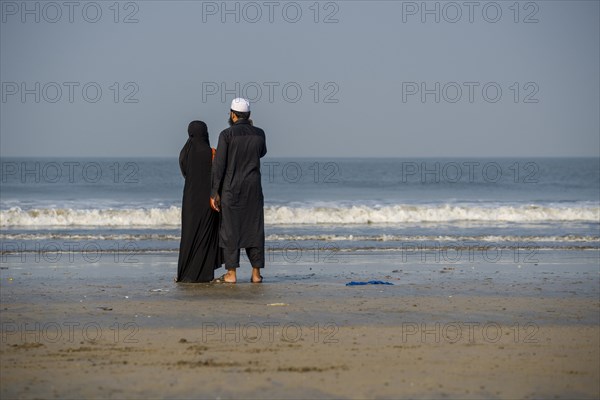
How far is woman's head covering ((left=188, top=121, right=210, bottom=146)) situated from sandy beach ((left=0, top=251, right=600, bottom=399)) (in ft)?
4.68

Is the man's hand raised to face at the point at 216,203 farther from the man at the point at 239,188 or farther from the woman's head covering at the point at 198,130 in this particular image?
the woman's head covering at the point at 198,130

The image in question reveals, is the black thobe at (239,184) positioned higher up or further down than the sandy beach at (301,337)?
higher up

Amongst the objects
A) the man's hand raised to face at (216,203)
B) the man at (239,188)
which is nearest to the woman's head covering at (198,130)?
the man at (239,188)

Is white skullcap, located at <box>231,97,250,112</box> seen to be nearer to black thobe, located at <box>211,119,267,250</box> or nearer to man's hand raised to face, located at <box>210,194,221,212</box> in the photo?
black thobe, located at <box>211,119,267,250</box>

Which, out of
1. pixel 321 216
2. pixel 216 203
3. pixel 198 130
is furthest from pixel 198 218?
pixel 321 216

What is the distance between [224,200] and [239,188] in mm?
181

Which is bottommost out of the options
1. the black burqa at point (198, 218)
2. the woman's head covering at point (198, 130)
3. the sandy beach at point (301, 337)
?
the sandy beach at point (301, 337)

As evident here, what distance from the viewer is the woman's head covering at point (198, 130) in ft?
30.3

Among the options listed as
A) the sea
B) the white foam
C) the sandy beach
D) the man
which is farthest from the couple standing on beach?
the white foam

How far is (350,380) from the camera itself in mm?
5023

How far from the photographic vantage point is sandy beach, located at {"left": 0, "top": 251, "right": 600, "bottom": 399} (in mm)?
4934

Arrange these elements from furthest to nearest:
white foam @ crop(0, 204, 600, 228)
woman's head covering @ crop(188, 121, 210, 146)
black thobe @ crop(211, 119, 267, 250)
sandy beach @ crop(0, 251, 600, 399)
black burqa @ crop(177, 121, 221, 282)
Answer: white foam @ crop(0, 204, 600, 228), woman's head covering @ crop(188, 121, 210, 146), black burqa @ crop(177, 121, 221, 282), black thobe @ crop(211, 119, 267, 250), sandy beach @ crop(0, 251, 600, 399)

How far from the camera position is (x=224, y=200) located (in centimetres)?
902

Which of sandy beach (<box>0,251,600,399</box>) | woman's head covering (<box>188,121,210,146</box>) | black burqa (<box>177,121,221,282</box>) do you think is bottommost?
sandy beach (<box>0,251,600,399</box>)
